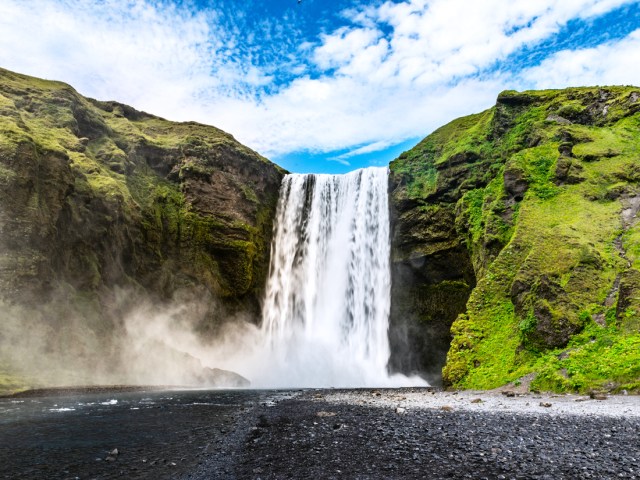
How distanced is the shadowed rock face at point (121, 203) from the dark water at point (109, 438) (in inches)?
575

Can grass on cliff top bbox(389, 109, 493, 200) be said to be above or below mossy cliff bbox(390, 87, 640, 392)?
above

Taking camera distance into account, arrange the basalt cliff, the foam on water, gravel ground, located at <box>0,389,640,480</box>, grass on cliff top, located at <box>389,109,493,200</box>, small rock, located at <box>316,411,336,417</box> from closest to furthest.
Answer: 1. gravel ground, located at <box>0,389,640,480</box>
2. small rock, located at <box>316,411,336,417</box>
3. the basalt cliff
4. the foam on water
5. grass on cliff top, located at <box>389,109,493,200</box>

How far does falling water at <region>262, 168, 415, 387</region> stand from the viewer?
3672 cm

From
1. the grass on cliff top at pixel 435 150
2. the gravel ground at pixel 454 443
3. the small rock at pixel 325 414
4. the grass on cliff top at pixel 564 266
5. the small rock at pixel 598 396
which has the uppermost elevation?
the grass on cliff top at pixel 435 150

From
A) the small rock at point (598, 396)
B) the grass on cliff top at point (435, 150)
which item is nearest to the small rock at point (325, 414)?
the small rock at point (598, 396)

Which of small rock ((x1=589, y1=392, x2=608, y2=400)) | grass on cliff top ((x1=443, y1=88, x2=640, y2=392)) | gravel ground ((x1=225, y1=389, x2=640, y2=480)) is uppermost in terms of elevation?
grass on cliff top ((x1=443, y1=88, x2=640, y2=392))

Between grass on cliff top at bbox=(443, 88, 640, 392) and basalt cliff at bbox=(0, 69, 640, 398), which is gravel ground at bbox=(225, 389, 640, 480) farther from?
basalt cliff at bbox=(0, 69, 640, 398)

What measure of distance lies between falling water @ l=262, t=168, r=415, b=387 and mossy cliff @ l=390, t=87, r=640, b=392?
6.90 feet

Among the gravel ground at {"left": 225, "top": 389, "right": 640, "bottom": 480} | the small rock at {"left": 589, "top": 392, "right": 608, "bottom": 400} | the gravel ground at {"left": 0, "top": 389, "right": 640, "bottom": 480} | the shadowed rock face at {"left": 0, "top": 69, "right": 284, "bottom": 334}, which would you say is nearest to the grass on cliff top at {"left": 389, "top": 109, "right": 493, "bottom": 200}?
the shadowed rock face at {"left": 0, "top": 69, "right": 284, "bottom": 334}

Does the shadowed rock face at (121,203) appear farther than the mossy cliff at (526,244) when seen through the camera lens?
Yes

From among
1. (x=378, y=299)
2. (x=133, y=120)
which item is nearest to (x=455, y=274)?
(x=378, y=299)

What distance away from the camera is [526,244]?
24.3 meters

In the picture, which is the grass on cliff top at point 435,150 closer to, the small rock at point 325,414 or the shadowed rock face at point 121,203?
the shadowed rock face at point 121,203

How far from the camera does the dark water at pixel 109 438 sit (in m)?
7.87
